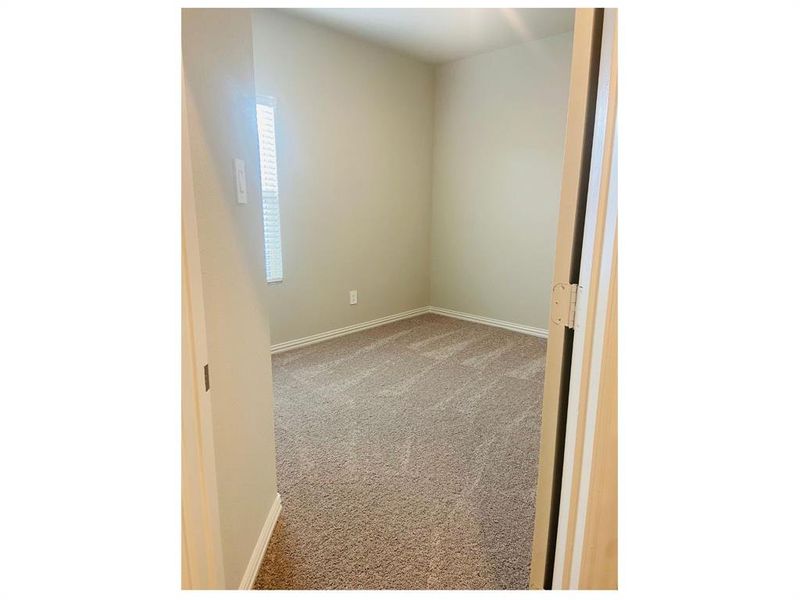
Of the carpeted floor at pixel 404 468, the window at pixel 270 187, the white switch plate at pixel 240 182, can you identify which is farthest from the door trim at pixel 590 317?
the window at pixel 270 187

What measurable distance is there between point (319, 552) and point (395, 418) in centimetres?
95

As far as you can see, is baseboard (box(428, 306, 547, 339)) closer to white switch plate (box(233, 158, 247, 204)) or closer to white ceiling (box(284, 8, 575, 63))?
white ceiling (box(284, 8, 575, 63))

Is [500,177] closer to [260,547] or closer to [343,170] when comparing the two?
[343,170]

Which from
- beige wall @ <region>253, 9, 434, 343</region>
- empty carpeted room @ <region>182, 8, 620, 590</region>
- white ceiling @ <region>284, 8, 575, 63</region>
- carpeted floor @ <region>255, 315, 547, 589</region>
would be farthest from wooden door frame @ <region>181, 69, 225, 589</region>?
white ceiling @ <region>284, 8, 575, 63</region>

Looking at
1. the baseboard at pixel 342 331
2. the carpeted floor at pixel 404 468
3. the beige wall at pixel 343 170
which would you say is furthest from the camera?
the baseboard at pixel 342 331

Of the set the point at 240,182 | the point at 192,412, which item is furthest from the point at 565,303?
the point at 240,182

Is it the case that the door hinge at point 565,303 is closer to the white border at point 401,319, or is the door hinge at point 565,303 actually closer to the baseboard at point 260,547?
the baseboard at point 260,547

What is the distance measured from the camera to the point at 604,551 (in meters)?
0.82

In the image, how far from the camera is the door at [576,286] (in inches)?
28.9

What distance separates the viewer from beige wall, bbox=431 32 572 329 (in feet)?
11.4

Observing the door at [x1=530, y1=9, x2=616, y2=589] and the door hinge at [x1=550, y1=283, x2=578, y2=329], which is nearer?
the door at [x1=530, y1=9, x2=616, y2=589]

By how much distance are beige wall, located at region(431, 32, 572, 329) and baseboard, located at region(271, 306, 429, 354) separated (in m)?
0.43
